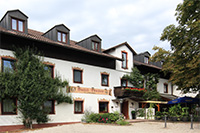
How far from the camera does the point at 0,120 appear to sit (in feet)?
52.0

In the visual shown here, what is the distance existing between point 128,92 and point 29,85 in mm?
10278

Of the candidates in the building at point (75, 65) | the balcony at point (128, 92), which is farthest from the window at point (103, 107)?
the balcony at point (128, 92)

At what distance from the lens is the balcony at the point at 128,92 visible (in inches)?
908

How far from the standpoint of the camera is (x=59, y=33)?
67.6 feet

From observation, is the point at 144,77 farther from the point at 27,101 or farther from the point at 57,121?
the point at 27,101

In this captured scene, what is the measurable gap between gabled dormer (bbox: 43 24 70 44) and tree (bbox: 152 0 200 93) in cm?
833

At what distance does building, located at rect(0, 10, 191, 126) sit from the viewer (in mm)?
16875

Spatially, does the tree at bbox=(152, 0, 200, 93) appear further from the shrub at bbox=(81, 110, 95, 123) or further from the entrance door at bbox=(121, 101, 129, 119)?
the shrub at bbox=(81, 110, 95, 123)

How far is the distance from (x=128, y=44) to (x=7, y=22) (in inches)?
518

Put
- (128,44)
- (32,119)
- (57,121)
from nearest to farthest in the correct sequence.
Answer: (32,119) < (57,121) < (128,44)

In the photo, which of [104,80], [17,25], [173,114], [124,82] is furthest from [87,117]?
[17,25]

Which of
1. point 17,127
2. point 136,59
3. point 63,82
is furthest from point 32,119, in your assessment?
point 136,59

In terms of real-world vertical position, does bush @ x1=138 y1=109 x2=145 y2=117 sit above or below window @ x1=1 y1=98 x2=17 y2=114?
below

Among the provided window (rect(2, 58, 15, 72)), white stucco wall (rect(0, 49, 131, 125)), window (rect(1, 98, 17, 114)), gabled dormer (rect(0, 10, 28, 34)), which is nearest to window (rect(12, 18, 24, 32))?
gabled dormer (rect(0, 10, 28, 34))
